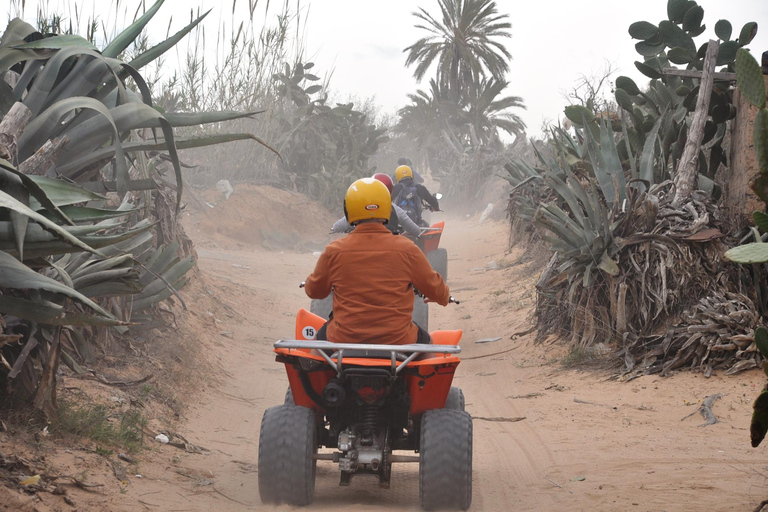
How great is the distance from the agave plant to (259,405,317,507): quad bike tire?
1.01m

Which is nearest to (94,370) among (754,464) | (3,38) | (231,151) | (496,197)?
(3,38)

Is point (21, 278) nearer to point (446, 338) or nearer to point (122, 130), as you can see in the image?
point (122, 130)

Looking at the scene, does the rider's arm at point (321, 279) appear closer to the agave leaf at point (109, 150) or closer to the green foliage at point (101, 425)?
the agave leaf at point (109, 150)

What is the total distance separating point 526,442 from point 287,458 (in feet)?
7.48

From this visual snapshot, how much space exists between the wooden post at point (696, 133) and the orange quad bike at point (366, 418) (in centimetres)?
459

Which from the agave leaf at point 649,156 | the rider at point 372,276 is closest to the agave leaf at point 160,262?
the rider at point 372,276

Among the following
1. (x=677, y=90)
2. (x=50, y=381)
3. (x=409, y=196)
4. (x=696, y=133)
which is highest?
(x=677, y=90)

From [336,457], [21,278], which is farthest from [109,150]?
[336,457]

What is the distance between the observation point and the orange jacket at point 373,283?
434cm

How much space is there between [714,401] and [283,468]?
3568 millimetres

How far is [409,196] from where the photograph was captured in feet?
38.8

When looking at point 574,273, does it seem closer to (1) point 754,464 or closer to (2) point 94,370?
(1) point 754,464

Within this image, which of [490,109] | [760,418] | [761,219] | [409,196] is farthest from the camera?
[490,109]

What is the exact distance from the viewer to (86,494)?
151 inches
